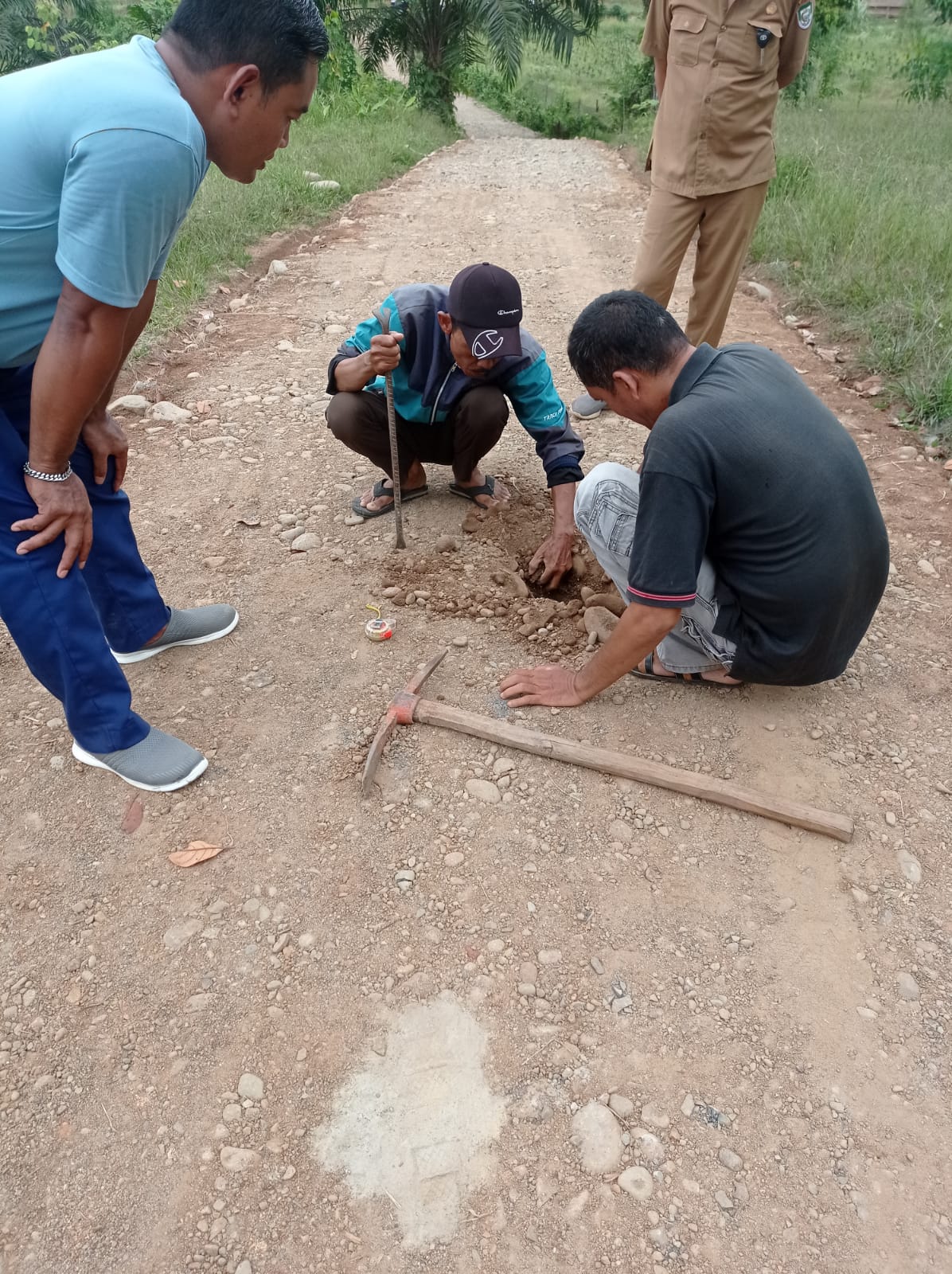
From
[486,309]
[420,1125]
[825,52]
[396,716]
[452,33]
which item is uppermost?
[452,33]

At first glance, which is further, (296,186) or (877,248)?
(296,186)

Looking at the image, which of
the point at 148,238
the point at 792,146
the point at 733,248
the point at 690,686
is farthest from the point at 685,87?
the point at 792,146

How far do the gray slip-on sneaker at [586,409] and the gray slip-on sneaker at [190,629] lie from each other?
7.19 ft

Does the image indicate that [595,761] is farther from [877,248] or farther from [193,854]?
[877,248]

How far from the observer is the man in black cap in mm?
2711

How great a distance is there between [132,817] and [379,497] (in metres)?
1.76

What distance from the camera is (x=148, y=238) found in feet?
5.11

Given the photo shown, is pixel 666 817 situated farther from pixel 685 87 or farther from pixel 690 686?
pixel 685 87

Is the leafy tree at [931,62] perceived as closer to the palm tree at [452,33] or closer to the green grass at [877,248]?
the green grass at [877,248]

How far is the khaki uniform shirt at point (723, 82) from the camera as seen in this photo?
367 centimetres

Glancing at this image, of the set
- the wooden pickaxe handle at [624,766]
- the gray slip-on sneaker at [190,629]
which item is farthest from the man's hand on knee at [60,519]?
the wooden pickaxe handle at [624,766]

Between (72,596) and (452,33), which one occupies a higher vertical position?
(452,33)

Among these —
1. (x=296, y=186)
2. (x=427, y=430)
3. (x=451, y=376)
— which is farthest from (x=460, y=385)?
(x=296, y=186)

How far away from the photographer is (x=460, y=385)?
312 centimetres
